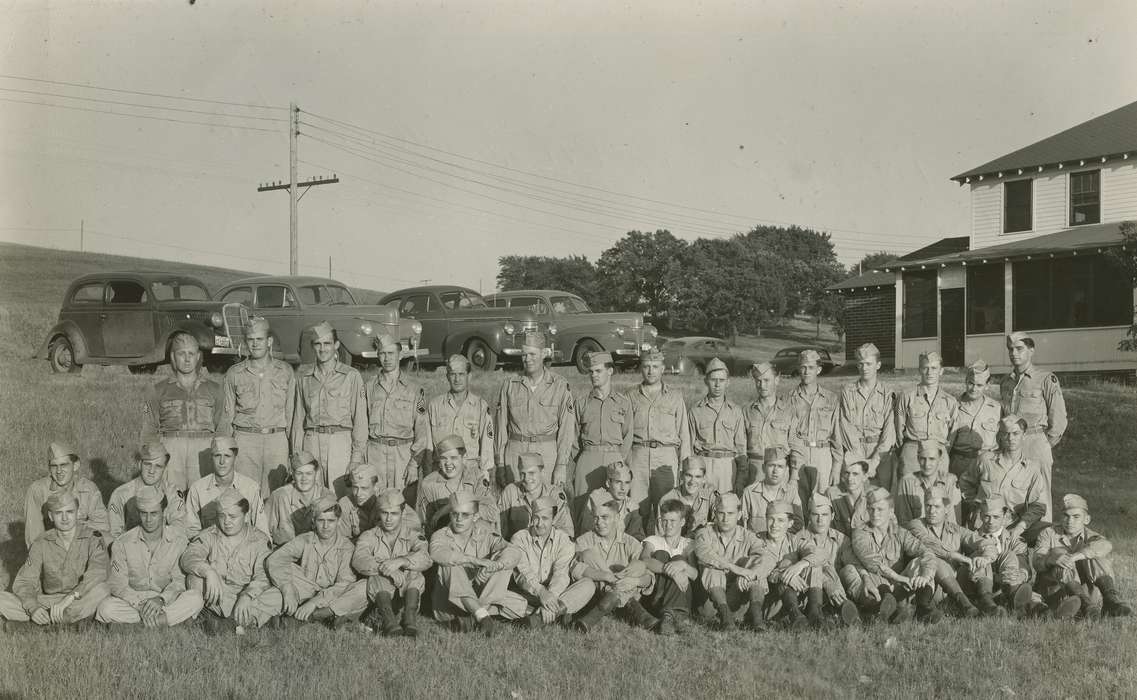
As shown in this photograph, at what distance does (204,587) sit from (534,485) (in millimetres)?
2292

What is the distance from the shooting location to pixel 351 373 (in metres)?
7.86

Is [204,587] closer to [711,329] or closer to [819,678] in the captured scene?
[819,678]

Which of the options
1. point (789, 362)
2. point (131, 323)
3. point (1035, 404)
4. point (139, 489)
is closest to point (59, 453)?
point (139, 489)

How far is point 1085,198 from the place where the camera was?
19.5m

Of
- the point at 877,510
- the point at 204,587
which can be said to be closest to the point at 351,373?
the point at 204,587

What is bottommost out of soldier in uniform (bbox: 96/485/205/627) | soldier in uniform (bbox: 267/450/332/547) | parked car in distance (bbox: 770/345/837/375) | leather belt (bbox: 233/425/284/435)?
soldier in uniform (bbox: 96/485/205/627)

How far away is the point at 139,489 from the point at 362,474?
1.52m

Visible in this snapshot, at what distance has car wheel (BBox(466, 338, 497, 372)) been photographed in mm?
15500

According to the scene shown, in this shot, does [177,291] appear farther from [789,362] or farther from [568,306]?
[789,362]

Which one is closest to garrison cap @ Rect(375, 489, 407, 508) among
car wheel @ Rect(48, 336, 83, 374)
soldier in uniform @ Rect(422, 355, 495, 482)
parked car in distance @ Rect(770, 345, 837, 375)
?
soldier in uniform @ Rect(422, 355, 495, 482)

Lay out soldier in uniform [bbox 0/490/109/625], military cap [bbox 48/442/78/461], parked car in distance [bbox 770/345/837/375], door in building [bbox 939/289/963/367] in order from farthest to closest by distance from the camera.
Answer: parked car in distance [bbox 770/345/837/375] < door in building [bbox 939/289/963/367] < military cap [bbox 48/442/78/461] < soldier in uniform [bbox 0/490/109/625]

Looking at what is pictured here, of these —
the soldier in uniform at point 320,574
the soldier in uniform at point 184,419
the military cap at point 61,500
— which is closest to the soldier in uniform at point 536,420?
the soldier in uniform at point 320,574

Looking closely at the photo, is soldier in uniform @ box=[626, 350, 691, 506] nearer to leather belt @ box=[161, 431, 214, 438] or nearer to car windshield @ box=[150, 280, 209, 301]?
leather belt @ box=[161, 431, 214, 438]

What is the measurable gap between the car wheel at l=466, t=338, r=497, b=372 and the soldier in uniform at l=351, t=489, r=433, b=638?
8774 mm
